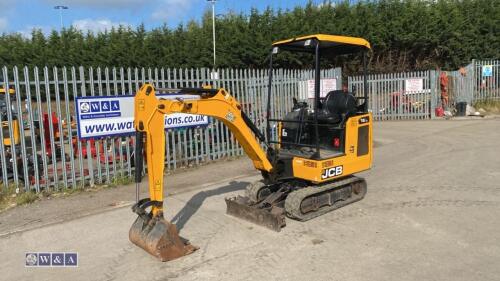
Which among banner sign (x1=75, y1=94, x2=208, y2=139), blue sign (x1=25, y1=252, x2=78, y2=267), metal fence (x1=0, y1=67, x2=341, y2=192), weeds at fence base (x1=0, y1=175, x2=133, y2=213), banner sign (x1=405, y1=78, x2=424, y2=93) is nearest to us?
blue sign (x1=25, y1=252, x2=78, y2=267)

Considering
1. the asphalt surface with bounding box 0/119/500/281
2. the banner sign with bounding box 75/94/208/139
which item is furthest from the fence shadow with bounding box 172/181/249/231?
the banner sign with bounding box 75/94/208/139

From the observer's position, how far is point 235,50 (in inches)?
1125

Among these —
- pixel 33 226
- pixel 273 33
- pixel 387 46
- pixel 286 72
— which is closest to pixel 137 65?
pixel 273 33

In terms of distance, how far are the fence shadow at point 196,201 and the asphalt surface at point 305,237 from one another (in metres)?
0.02

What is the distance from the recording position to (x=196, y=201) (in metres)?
7.34

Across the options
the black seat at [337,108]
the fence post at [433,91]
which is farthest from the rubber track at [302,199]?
the fence post at [433,91]

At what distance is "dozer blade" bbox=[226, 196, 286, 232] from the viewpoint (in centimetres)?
573

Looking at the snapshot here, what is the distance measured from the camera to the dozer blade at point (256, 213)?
18.8 ft

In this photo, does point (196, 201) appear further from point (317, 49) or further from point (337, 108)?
point (317, 49)

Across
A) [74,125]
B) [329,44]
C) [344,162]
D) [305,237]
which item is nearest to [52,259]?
[305,237]

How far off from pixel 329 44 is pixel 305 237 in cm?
297

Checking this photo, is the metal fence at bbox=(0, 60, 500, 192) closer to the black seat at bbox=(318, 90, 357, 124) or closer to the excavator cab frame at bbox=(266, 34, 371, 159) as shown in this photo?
the excavator cab frame at bbox=(266, 34, 371, 159)

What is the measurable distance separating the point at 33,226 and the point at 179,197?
91.1 inches

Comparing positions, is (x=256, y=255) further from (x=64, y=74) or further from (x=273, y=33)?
(x=273, y=33)
